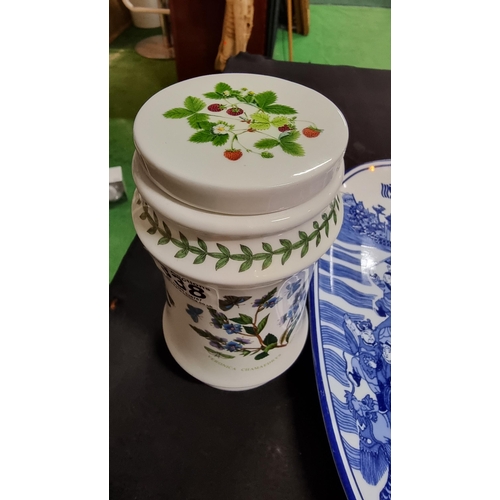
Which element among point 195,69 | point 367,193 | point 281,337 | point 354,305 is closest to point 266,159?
point 281,337

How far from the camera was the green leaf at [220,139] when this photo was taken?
1.26 feet

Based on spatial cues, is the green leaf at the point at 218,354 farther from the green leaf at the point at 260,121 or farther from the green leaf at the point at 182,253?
the green leaf at the point at 260,121

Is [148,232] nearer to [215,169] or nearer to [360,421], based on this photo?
[215,169]

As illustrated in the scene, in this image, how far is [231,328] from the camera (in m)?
0.47

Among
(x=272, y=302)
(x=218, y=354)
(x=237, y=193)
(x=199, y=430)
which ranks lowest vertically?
(x=199, y=430)

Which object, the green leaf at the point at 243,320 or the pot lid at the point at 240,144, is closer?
the pot lid at the point at 240,144

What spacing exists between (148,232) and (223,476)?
0.33m

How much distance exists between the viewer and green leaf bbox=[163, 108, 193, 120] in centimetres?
41

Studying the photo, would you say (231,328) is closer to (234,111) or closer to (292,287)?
(292,287)

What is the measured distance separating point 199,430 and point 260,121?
416 millimetres

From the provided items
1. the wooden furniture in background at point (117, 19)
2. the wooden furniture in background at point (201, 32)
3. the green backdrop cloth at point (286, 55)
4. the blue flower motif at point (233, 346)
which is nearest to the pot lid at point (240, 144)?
the blue flower motif at point (233, 346)

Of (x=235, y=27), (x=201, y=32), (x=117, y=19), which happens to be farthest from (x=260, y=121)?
(x=117, y=19)

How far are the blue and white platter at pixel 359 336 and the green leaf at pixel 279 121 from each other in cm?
29

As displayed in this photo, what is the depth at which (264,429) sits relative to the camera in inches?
22.1
